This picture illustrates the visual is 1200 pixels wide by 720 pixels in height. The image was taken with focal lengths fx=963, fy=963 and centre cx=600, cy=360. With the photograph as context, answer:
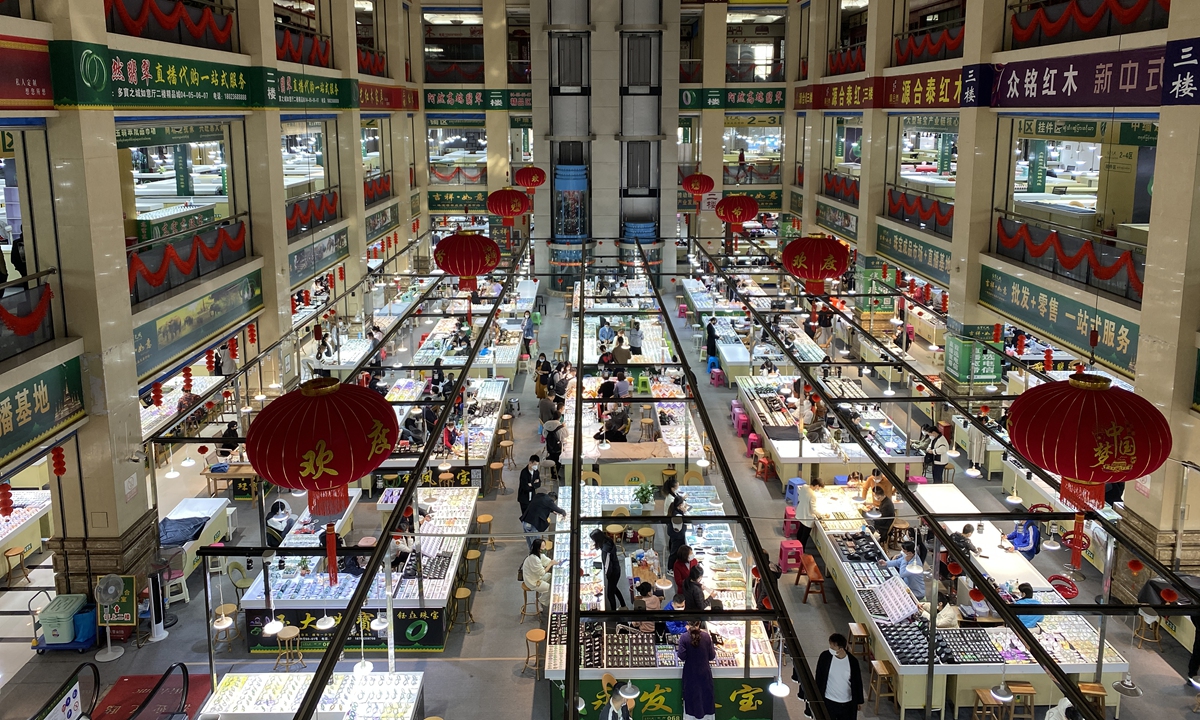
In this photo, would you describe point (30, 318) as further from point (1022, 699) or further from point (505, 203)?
point (505, 203)

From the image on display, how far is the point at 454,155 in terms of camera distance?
3981 centimetres

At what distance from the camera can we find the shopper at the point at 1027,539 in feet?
44.4

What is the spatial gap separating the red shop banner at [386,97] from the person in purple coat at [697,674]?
65.0 feet

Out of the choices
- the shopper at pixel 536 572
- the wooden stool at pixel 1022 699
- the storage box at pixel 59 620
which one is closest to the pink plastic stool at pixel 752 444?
the shopper at pixel 536 572

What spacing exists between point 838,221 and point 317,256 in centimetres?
1472

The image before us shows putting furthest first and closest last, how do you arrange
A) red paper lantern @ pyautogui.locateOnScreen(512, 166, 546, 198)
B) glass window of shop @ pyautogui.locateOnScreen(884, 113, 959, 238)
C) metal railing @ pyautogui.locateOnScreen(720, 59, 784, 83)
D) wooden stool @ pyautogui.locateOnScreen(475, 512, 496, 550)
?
Answer: 1. metal railing @ pyautogui.locateOnScreen(720, 59, 784, 83)
2. red paper lantern @ pyautogui.locateOnScreen(512, 166, 546, 198)
3. glass window of shop @ pyautogui.locateOnScreen(884, 113, 959, 238)
4. wooden stool @ pyautogui.locateOnScreen(475, 512, 496, 550)

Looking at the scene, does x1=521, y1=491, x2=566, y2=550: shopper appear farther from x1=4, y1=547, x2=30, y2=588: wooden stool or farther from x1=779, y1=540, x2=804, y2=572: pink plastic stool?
x1=4, y1=547, x2=30, y2=588: wooden stool

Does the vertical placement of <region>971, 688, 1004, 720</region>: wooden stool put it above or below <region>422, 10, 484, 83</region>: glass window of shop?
below

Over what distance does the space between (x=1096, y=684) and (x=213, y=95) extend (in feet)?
50.0

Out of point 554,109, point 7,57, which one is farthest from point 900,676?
point 554,109

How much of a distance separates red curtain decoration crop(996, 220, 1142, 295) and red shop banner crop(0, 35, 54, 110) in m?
13.9

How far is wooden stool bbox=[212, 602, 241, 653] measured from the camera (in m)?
11.8

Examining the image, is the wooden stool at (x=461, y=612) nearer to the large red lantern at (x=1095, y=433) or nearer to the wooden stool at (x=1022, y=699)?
the wooden stool at (x=1022, y=699)

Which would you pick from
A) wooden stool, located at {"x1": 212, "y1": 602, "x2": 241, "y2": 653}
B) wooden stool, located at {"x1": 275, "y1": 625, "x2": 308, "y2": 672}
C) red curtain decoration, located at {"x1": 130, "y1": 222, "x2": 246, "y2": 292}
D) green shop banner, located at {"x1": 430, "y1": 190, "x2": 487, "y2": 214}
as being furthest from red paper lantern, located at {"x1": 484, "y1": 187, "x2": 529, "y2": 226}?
wooden stool, located at {"x1": 275, "y1": 625, "x2": 308, "y2": 672}
